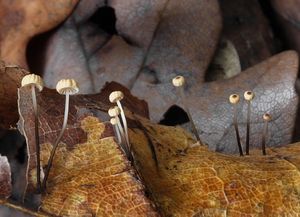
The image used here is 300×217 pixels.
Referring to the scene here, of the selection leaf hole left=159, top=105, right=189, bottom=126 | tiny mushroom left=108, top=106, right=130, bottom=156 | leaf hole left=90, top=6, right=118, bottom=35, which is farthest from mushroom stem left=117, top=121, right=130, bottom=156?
leaf hole left=90, top=6, right=118, bottom=35

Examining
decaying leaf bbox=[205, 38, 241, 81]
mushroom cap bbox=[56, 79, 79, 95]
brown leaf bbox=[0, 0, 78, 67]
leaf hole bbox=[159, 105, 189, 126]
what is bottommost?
mushroom cap bbox=[56, 79, 79, 95]

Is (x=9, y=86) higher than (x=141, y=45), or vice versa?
(x=141, y=45)

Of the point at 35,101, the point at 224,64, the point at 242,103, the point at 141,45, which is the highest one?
the point at 141,45

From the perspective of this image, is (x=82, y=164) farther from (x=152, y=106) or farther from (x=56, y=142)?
(x=152, y=106)

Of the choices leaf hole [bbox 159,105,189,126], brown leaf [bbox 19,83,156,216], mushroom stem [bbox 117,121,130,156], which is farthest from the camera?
leaf hole [bbox 159,105,189,126]

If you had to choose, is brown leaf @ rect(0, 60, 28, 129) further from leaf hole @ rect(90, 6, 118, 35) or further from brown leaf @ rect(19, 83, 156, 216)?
leaf hole @ rect(90, 6, 118, 35)

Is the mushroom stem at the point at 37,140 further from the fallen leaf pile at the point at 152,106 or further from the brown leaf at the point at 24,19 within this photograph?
the brown leaf at the point at 24,19

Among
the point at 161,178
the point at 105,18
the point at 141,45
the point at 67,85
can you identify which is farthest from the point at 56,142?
the point at 105,18
